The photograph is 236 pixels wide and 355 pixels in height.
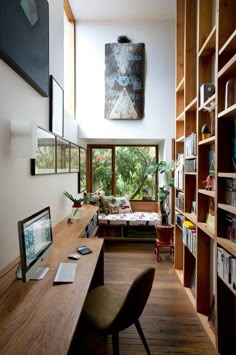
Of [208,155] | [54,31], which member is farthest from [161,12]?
[208,155]

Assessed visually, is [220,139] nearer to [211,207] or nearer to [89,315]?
[211,207]

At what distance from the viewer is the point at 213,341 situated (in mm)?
2008

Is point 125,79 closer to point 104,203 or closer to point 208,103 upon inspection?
point 104,203

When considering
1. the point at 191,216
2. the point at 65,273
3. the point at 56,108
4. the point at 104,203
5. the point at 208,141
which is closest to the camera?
the point at 65,273

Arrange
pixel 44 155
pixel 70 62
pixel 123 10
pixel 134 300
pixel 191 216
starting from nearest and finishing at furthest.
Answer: pixel 134 300 → pixel 44 155 → pixel 191 216 → pixel 123 10 → pixel 70 62

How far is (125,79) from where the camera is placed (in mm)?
4465

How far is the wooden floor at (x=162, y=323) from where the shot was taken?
193 centimetres

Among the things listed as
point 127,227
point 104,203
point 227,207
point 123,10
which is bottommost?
point 127,227

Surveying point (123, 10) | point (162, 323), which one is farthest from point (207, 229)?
point (123, 10)

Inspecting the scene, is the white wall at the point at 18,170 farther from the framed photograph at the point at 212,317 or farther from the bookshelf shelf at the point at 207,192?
the framed photograph at the point at 212,317

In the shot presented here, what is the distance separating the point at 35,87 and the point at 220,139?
1.63 m

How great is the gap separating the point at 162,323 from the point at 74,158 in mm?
2569

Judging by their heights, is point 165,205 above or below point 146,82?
below

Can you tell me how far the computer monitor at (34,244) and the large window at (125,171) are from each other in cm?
338
